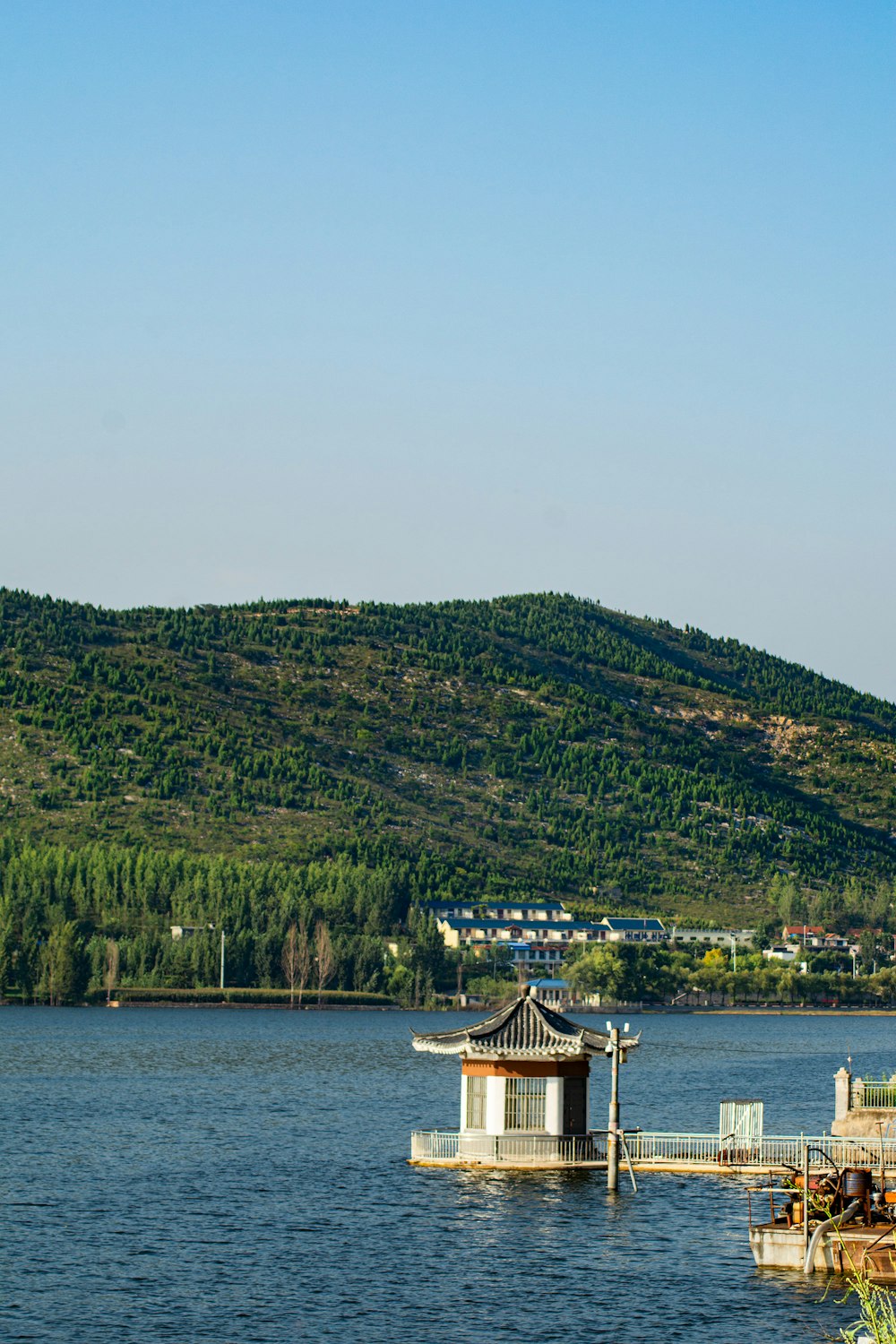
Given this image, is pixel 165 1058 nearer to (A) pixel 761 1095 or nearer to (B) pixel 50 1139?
(A) pixel 761 1095

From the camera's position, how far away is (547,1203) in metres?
67.5

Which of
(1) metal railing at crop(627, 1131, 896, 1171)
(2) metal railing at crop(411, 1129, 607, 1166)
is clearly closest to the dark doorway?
(2) metal railing at crop(411, 1129, 607, 1166)

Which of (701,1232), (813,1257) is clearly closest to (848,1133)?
(701,1232)

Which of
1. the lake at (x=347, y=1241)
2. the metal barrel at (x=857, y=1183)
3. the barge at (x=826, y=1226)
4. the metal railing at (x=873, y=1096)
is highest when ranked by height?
the metal railing at (x=873, y=1096)

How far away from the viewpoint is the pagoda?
7106 centimetres

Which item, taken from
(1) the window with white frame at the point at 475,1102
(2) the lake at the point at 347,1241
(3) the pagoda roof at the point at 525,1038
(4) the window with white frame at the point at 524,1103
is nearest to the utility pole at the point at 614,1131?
(2) the lake at the point at 347,1241

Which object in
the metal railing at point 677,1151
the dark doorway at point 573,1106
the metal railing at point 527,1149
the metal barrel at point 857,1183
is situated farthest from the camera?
the dark doorway at point 573,1106

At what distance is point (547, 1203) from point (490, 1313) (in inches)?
532

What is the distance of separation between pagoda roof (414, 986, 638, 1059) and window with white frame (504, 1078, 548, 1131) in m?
1.15

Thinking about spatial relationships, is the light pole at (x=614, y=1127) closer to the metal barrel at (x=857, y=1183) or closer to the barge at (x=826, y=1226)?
the barge at (x=826, y=1226)

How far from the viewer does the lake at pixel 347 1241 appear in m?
53.1

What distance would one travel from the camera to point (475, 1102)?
72688 mm

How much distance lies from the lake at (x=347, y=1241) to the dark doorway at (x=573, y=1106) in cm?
168

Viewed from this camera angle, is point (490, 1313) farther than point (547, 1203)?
No
